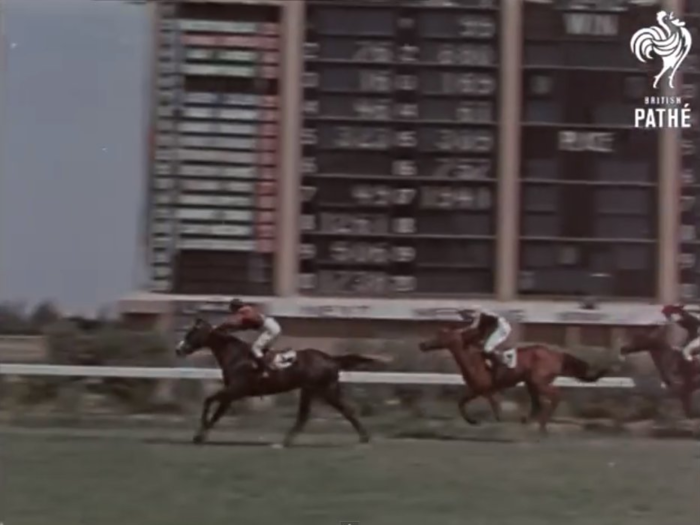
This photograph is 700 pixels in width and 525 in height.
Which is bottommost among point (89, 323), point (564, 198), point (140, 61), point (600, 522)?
point (600, 522)

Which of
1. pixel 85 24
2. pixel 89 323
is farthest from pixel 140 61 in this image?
pixel 89 323

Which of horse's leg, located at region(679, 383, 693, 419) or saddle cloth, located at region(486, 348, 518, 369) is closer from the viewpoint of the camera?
saddle cloth, located at region(486, 348, 518, 369)

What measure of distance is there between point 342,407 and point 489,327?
63 centimetres

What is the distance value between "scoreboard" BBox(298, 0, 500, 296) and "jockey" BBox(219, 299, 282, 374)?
20 cm

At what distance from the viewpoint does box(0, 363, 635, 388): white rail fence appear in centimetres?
→ 611

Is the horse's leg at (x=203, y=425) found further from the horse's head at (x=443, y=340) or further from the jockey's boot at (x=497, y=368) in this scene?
the jockey's boot at (x=497, y=368)

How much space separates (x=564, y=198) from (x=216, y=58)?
A: 1.42 m

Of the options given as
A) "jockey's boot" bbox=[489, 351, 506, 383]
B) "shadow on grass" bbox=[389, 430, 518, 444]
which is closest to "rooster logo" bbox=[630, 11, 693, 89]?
"jockey's boot" bbox=[489, 351, 506, 383]

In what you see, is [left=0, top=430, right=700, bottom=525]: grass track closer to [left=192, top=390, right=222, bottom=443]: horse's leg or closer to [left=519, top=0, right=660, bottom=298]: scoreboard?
[left=192, top=390, right=222, bottom=443]: horse's leg

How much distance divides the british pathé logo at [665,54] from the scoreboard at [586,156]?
43 mm

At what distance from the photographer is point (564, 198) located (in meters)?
6.34

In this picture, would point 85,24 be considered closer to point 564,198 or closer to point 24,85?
point 24,85

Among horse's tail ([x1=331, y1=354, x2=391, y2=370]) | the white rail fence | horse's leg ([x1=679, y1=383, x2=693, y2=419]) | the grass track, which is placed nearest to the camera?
the grass track

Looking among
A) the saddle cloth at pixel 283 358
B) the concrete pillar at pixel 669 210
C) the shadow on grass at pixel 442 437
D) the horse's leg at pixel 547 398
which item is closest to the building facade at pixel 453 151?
the concrete pillar at pixel 669 210
